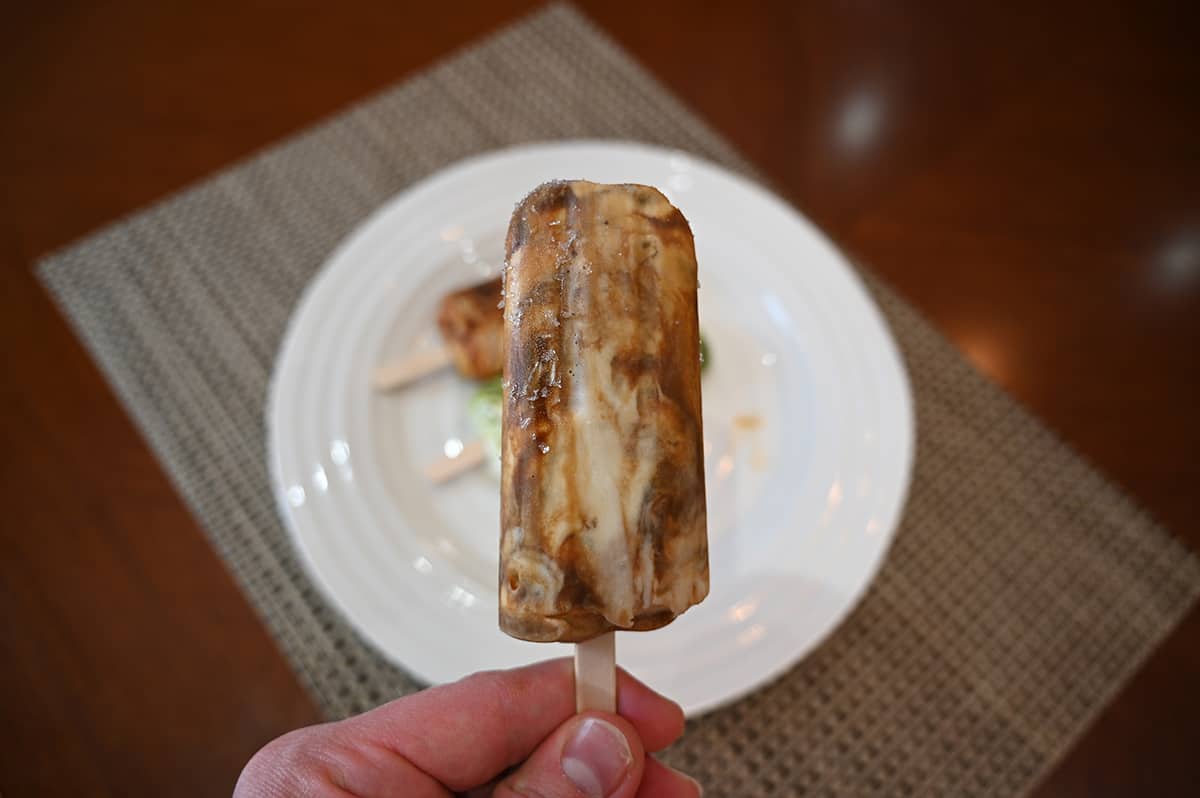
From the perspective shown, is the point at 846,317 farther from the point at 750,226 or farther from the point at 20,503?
the point at 20,503

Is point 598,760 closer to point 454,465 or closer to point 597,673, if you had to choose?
point 597,673

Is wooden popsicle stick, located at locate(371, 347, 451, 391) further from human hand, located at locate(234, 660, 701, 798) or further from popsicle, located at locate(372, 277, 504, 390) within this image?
human hand, located at locate(234, 660, 701, 798)

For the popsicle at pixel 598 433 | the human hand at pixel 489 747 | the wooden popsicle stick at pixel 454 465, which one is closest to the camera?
the popsicle at pixel 598 433

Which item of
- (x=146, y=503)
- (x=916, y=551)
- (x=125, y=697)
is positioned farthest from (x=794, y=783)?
(x=146, y=503)

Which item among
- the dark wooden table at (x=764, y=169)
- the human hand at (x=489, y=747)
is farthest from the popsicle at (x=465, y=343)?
the human hand at (x=489, y=747)

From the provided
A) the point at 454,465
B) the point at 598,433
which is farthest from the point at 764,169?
the point at 598,433

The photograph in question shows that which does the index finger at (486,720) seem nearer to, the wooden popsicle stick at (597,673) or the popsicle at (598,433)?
the wooden popsicle stick at (597,673)
